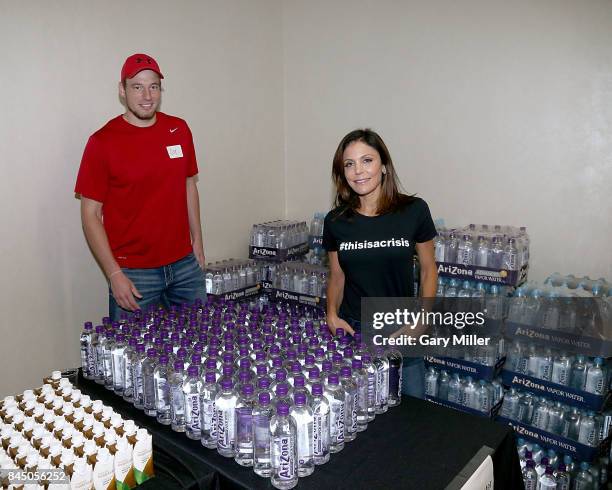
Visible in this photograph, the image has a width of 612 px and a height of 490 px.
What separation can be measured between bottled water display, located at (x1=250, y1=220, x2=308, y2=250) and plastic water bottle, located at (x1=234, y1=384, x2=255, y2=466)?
2751 mm

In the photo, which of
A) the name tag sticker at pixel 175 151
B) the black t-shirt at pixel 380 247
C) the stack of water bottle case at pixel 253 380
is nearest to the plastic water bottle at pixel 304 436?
the stack of water bottle case at pixel 253 380

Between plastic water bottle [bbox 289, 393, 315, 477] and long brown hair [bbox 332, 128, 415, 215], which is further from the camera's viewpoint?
long brown hair [bbox 332, 128, 415, 215]

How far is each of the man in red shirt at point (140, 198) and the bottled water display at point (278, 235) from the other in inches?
50.7

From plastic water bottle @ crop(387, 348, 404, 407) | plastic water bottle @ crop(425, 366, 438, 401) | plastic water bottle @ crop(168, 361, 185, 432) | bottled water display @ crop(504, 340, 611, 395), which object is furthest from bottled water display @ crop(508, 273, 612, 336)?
plastic water bottle @ crop(168, 361, 185, 432)

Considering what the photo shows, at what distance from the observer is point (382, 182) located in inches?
94.7

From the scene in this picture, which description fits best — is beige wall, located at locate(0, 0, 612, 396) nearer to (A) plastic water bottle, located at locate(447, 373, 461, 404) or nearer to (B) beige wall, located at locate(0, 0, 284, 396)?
(B) beige wall, located at locate(0, 0, 284, 396)

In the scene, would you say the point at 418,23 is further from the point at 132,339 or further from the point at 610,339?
the point at 132,339

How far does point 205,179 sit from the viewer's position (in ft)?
13.7

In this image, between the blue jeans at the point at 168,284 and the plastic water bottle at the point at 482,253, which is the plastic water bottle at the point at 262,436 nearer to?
the blue jeans at the point at 168,284

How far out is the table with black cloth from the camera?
1456 mm

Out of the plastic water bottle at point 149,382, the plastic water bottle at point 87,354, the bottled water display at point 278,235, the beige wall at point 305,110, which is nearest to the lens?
the plastic water bottle at point 149,382

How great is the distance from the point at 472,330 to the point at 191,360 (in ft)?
8.16

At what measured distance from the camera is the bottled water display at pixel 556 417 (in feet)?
9.42

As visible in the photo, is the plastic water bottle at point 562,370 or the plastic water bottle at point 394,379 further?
the plastic water bottle at point 562,370
